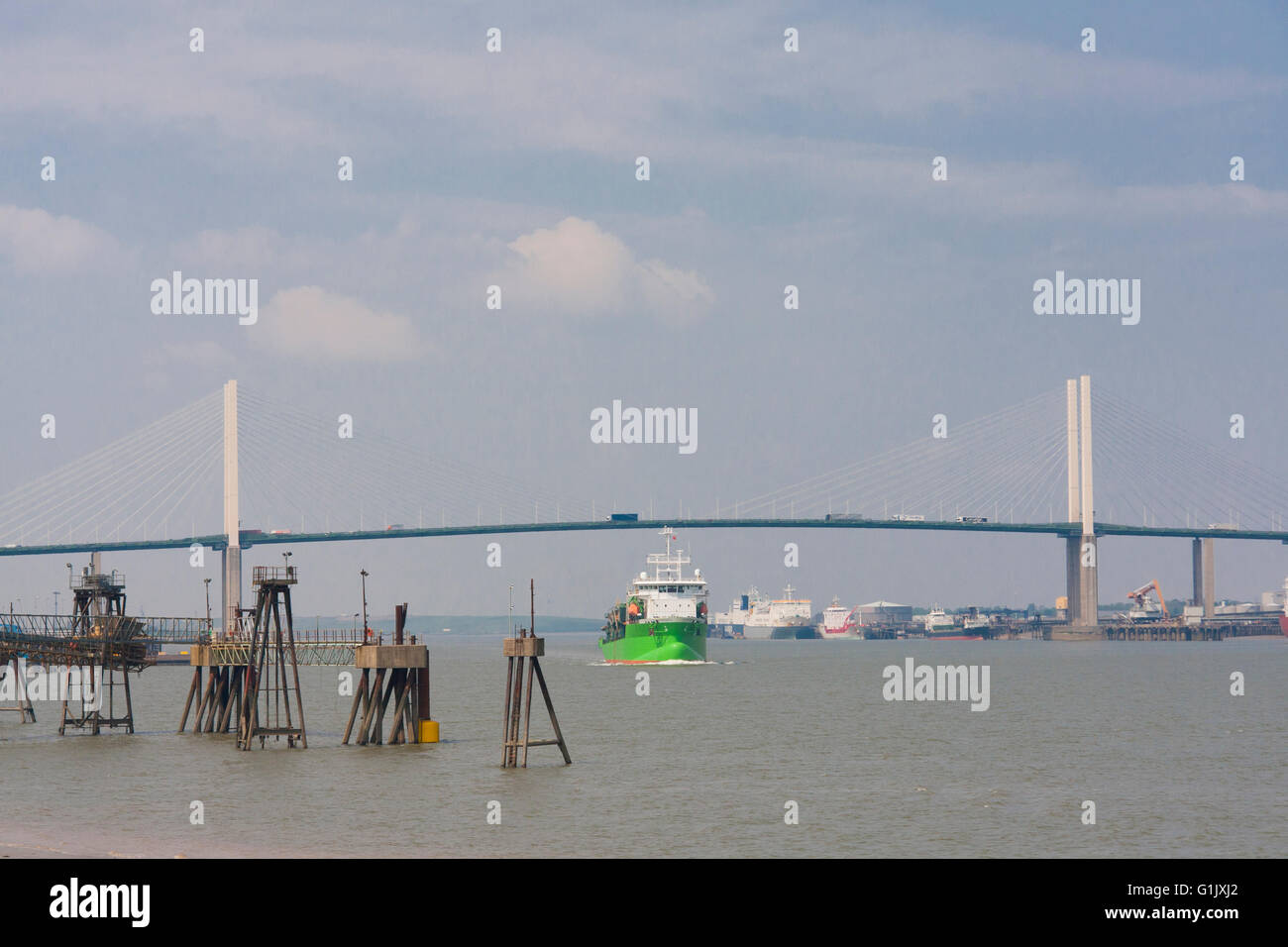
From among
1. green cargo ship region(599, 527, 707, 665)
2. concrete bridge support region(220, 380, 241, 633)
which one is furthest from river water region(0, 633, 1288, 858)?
concrete bridge support region(220, 380, 241, 633)

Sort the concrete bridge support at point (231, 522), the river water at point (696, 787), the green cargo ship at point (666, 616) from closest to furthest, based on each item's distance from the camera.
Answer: the river water at point (696, 787) < the green cargo ship at point (666, 616) < the concrete bridge support at point (231, 522)

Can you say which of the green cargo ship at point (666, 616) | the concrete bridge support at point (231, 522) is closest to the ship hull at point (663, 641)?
the green cargo ship at point (666, 616)

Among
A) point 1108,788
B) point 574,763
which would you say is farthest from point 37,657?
point 1108,788

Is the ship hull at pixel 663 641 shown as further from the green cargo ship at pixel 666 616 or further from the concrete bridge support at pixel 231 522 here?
the concrete bridge support at pixel 231 522

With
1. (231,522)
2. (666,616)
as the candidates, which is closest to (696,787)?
(666,616)

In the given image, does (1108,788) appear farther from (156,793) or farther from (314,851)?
(156,793)

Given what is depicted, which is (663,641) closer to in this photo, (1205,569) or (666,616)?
(666,616)

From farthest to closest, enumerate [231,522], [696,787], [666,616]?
[231,522] < [666,616] < [696,787]
